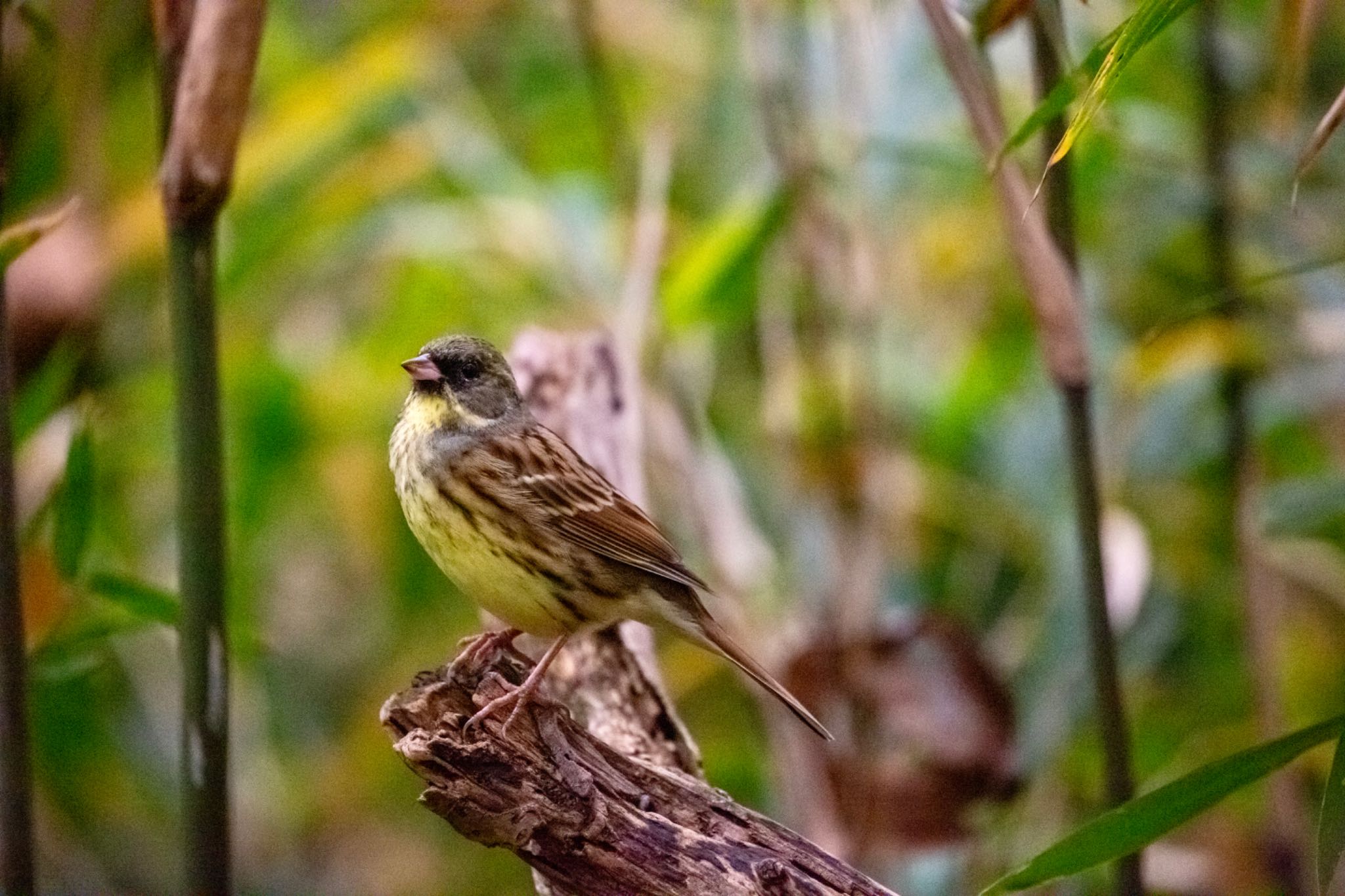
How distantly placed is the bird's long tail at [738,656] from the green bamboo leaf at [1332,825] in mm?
807

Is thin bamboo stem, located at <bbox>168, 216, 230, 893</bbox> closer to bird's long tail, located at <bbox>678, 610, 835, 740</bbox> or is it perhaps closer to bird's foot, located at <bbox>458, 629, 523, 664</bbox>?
bird's foot, located at <bbox>458, 629, 523, 664</bbox>

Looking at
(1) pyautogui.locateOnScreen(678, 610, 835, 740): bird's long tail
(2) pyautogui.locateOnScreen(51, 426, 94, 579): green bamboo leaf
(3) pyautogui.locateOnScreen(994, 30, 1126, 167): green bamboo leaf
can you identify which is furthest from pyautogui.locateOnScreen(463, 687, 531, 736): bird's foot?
(3) pyautogui.locateOnScreen(994, 30, 1126, 167): green bamboo leaf

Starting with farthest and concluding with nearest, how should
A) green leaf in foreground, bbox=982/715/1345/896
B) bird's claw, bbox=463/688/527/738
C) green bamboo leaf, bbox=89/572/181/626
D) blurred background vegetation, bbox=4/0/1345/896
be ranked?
blurred background vegetation, bbox=4/0/1345/896 → green bamboo leaf, bbox=89/572/181/626 → bird's claw, bbox=463/688/527/738 → green leaf in foreground, bbox=982/715/1345/896

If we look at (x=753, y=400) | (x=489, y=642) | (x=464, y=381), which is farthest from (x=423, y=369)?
(x=753, y=400)

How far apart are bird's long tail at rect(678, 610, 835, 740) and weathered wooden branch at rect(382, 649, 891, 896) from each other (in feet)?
1.59

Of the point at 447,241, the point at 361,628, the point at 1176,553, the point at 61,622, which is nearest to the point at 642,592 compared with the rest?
the point at 61,622

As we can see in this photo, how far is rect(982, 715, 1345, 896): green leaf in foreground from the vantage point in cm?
168

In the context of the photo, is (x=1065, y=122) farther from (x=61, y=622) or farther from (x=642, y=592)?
(x=61, y=622)

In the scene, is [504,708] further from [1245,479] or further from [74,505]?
[1245,479]

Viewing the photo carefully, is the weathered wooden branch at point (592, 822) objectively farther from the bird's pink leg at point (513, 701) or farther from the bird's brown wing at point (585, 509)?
the bird's brown wing at point (585, 509)

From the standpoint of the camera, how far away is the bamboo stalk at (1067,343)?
198 cm

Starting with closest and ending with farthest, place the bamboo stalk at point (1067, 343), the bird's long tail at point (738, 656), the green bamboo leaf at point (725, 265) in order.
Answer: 1. the bamboo stalk at point (1067, 343)
2. the bird's long tail at point (738, 656)
3. the green bamboo leaf at point (725, 265)

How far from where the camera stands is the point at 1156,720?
3.75m

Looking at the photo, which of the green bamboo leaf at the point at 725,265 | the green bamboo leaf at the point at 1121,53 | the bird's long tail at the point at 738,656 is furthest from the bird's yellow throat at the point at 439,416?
the green bamboo leaf at the point at 1121,53
